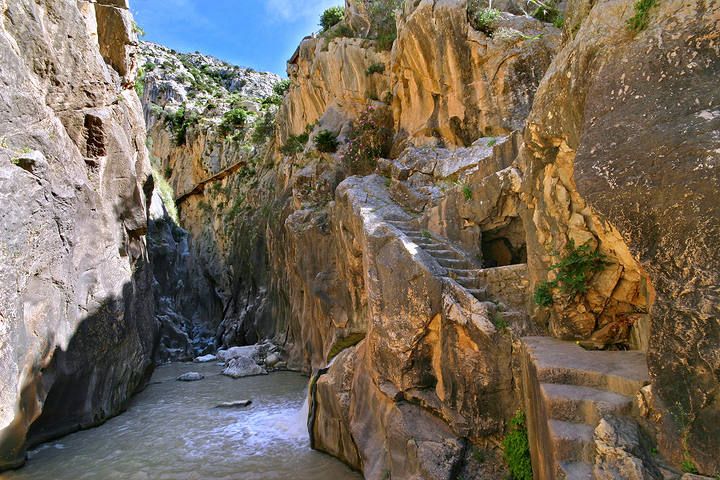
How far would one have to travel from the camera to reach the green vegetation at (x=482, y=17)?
13273 mm

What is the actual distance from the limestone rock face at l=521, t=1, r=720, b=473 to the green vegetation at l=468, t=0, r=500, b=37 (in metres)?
9.32

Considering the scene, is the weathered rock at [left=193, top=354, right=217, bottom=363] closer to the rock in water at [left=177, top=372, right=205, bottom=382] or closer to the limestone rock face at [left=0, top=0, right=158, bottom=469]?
the rock in water at [left=177, top=372, right=205, bottom=382]

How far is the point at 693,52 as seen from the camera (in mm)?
3701

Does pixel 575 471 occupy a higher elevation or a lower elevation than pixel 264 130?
lower

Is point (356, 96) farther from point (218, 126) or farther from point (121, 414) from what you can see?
point (218, 126)

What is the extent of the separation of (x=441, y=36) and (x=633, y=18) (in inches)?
417

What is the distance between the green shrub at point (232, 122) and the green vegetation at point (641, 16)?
35.5 m

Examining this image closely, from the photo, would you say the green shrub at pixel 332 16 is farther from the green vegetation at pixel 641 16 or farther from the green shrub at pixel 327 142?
the green vegetation at pixel 641 16

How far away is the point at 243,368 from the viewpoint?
18.8 meters

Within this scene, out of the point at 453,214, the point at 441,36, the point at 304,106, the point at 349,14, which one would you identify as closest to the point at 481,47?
the point at 441,36

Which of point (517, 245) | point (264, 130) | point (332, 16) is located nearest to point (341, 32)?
point (332, 16)

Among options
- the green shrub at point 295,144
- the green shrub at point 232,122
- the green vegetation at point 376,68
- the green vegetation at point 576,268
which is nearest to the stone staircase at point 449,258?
the green vegetation at point 576,268

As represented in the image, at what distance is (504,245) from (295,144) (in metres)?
15.4

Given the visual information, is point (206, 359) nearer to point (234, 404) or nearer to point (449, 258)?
point (234, 404)
